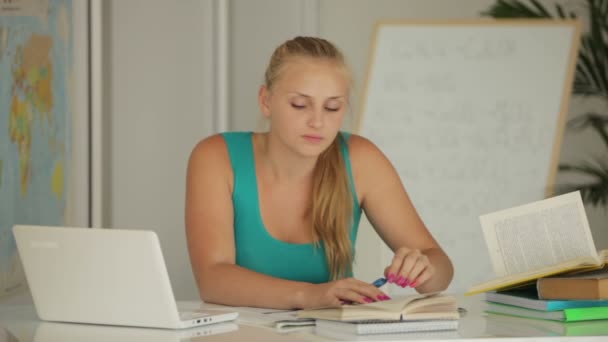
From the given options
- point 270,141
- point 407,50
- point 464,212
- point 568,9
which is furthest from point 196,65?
point 270,141

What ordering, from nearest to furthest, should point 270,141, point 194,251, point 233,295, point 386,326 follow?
point 386,326, point 233,295, point 194,251, point 270,141

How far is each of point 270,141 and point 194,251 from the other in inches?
13.9

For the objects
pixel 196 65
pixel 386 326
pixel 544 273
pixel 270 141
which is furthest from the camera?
pixel 196 65

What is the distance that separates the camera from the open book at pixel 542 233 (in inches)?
75.7

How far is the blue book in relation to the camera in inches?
68.9

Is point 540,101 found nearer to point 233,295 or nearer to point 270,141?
point 270,141

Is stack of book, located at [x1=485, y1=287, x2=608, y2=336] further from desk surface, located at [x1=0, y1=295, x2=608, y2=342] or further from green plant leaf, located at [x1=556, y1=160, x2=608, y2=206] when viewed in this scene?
green plant leaf, located at [x1=556, y1=160, x2=608, y2=206]

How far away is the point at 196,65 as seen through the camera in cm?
457

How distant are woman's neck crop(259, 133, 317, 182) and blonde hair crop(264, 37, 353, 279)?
1.4 inches

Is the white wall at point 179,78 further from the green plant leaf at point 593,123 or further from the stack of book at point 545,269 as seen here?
the stack of book at point 545,269

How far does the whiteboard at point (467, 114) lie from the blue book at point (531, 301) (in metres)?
1.94

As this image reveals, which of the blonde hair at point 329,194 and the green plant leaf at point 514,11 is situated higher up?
the green plant leaf at point 514,11

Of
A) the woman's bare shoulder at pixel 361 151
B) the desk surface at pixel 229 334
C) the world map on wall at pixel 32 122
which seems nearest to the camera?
the desk surface at pixel 229 334

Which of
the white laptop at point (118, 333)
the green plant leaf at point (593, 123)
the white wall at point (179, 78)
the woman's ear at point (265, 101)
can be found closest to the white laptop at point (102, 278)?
the white laptop at point (118, 333)
